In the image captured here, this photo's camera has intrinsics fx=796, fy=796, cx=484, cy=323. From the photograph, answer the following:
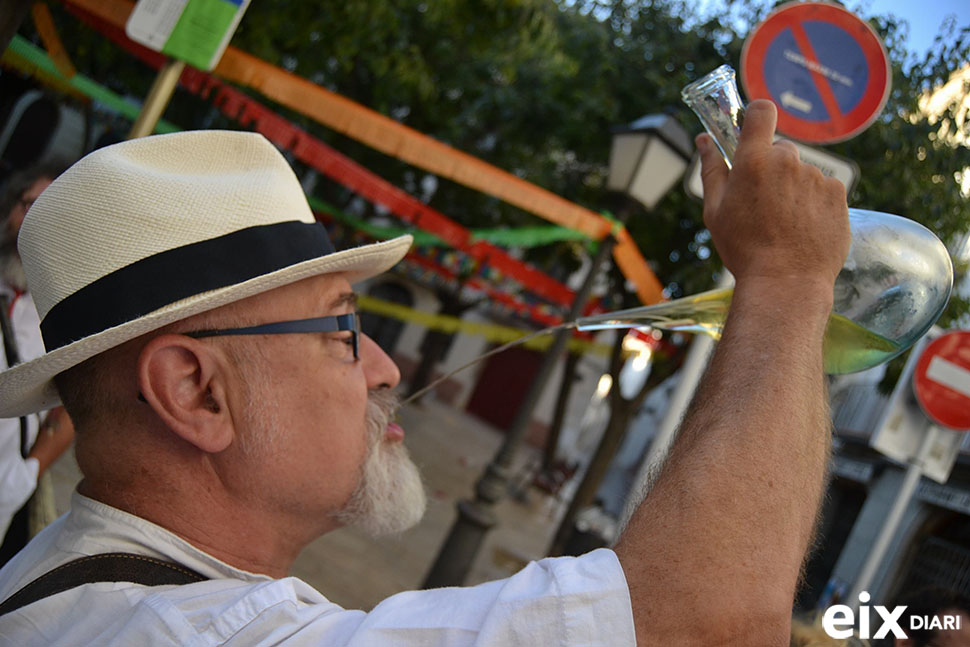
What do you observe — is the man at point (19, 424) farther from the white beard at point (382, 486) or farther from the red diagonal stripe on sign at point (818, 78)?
the red diagonal stripe on sign at point (818, 78)

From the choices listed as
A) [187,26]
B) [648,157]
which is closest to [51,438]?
[187,26]

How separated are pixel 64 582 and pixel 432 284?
23676 mm

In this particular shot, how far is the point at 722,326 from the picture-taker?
1.36 meters

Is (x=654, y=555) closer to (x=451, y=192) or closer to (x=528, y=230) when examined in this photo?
(x=528, y=230)

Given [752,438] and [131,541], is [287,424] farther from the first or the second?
[752,438]

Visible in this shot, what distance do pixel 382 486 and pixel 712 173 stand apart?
870 millimetres

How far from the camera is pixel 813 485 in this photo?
1073 millimetres

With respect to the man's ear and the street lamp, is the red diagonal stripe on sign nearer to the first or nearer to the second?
the street lamp

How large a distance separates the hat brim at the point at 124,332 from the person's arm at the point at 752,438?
735mm

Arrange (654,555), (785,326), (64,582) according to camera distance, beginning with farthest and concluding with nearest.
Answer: (64,582) → (785,326) → (654,555)

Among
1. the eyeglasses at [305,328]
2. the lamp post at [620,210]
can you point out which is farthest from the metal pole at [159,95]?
the lamp post at [620,210]

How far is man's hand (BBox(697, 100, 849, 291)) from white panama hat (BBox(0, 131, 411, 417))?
760mm

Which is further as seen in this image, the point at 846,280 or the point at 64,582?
the point at 846,280

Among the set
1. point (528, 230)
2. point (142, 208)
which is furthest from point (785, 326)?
point (528, 230)
